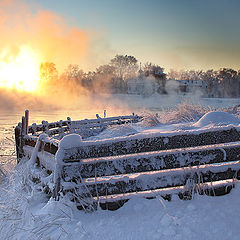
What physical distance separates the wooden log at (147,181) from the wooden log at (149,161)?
0.07 meters

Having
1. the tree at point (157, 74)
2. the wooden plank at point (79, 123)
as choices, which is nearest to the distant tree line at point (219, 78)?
the tree at point (157, 74)

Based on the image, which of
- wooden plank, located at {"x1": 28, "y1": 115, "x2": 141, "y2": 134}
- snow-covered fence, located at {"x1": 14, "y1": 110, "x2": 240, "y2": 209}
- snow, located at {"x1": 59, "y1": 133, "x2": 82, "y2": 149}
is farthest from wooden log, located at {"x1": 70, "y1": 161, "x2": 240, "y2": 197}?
wooden plank, located at {"x1": 28, "y1": 115, "x2": 141, "y2": 134}

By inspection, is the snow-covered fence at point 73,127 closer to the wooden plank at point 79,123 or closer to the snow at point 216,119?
the wooden plank at point 79,123

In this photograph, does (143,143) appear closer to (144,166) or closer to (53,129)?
(144,166)

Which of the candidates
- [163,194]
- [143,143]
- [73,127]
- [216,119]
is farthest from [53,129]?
[163,194]

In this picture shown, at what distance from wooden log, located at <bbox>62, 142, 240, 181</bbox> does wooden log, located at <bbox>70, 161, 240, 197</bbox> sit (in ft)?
0.22

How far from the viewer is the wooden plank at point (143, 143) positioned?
2752 millimetres

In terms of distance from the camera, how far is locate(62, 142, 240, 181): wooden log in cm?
276

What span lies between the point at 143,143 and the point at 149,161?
0.22m

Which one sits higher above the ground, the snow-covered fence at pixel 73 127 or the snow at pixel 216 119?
the snow at pixel 216 119

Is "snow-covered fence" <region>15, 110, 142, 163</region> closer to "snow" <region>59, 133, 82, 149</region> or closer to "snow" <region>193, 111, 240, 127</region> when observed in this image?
"snow" <region>59, 133, 82, 149</region>

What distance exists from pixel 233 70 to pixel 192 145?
296 feet

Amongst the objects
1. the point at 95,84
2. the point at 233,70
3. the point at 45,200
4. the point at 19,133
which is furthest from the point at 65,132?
the point at 233,70

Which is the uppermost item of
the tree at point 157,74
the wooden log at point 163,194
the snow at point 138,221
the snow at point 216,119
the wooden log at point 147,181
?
the tree at point 157,74
